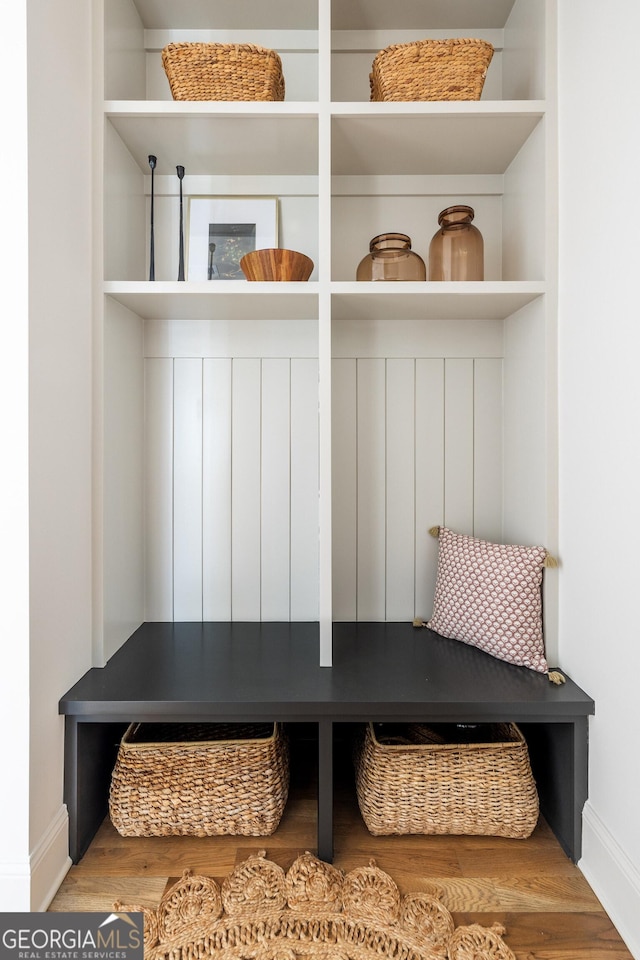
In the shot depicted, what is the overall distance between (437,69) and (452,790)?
191 cm

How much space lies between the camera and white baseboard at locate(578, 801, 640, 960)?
119cm

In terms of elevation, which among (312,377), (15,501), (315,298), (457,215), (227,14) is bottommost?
(15,501)

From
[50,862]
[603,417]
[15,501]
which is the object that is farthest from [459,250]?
[50,862]

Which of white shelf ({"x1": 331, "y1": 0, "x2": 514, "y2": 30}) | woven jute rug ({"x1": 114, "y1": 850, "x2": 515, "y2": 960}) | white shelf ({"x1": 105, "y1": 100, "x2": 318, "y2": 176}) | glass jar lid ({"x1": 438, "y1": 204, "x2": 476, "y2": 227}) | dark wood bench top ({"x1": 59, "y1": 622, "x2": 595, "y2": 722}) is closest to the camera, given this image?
woven jute rug ({"x1": 114, "y1": 850, "x2": 515, "y2": 960})

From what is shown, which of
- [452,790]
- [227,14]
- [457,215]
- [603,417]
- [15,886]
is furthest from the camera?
[227,14]

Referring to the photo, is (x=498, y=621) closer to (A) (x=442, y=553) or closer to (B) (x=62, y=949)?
(A) (x=442, y=553)

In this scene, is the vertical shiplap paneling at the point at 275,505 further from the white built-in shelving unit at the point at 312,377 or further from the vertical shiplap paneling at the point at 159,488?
the vertical shiplap paneling at the point at 159,488

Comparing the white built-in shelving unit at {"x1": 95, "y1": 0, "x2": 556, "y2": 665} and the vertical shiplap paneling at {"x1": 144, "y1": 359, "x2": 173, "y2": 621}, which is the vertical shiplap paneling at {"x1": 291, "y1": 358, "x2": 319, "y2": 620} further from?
the vertical shiplap paneling at {"x1": 144, "y1": 359, "x2": 173, "y2": 621}

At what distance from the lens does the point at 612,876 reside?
4.18 feet

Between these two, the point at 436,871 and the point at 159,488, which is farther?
the point at 159,488

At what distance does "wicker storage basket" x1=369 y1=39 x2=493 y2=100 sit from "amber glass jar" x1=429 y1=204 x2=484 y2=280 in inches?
12.0

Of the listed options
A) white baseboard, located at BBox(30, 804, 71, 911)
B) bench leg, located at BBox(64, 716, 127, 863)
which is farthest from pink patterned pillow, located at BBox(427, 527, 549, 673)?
white baseboard, located at BBox(30, 804, 71, 911)

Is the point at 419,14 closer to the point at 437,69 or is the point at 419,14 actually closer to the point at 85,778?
the point at 437,69


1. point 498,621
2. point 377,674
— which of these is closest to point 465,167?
point 498,621
